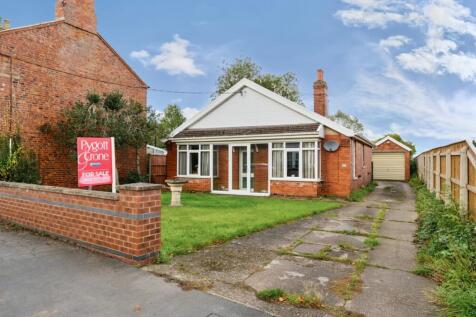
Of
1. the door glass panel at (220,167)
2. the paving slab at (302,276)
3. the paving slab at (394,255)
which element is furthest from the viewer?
the door glass panel at (220,167)

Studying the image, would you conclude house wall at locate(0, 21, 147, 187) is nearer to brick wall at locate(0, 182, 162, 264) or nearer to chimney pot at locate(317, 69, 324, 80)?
brick wall at locate(0, 182, 162, 264)

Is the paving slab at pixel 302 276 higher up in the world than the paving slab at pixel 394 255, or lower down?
higher up

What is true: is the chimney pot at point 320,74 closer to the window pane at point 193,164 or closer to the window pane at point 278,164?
the window pane at point 278,164

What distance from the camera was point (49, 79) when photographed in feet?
42.9

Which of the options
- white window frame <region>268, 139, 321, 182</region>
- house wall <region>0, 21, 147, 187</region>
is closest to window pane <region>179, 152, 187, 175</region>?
house wall <region>0, 21, 147, 187</region>

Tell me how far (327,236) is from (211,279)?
3.33m

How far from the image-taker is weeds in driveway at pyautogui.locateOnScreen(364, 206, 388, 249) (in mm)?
5871

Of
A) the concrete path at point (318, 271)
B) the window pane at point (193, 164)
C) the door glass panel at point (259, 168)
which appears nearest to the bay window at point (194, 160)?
the window pane at point (193, 164)

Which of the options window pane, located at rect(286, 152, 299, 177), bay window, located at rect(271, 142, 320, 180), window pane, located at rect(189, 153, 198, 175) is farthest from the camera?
window pane, located at rect(189, 153, 198, 175)

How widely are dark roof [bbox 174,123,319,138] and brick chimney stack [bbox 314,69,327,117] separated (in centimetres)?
298

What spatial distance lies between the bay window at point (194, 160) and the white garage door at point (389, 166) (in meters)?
17.2

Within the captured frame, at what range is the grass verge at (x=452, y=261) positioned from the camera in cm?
305

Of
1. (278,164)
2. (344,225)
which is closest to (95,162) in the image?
(344,225)

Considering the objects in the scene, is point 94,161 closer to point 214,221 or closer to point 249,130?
point 214,221
